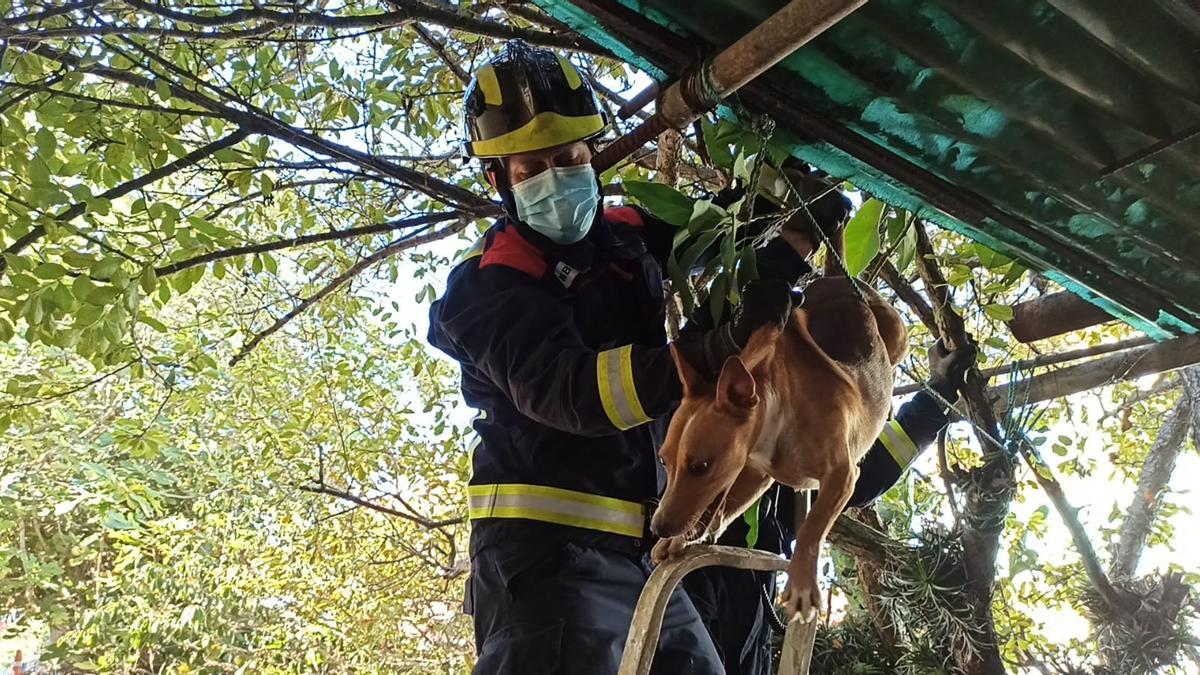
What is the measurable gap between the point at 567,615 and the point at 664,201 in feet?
2.14

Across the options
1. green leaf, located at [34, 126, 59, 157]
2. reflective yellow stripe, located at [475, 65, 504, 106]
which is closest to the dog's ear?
reflective yellow stripe, located at [475, 65, 504, 106]

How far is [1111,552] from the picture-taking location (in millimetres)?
2781

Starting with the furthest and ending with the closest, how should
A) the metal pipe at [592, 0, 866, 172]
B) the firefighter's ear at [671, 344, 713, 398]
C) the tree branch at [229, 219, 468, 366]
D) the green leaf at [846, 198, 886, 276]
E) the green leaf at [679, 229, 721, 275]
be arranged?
the tree branch at [229, 219, 468, 366] → the green leaf at [846, 198, 886, 276] → the green leaf at [679, 229, 721, 275] → the firefighter's ear at [671, 344, 713, 398] → the metal pipe at [592, 0, 866, 172]

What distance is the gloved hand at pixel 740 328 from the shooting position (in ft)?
2.63

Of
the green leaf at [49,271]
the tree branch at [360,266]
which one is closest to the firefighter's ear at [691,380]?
the green leaf at [49,271]

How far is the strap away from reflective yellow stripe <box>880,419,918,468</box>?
1.56 feet

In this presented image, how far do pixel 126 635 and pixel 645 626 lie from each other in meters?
5.56

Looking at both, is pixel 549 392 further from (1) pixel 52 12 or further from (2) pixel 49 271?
(1) pixel 52 12

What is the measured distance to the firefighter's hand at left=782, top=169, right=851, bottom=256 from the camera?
1.01m

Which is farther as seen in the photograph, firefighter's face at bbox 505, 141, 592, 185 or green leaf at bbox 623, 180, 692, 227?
firefighter's face at bbox 505, 141, 592, 185

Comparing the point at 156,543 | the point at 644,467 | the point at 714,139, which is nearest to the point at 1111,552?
the point at 644,467

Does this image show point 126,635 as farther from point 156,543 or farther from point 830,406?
point 830,406

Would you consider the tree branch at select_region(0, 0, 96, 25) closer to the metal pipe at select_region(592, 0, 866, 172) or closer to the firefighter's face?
the firefighter's face

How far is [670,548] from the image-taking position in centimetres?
87
